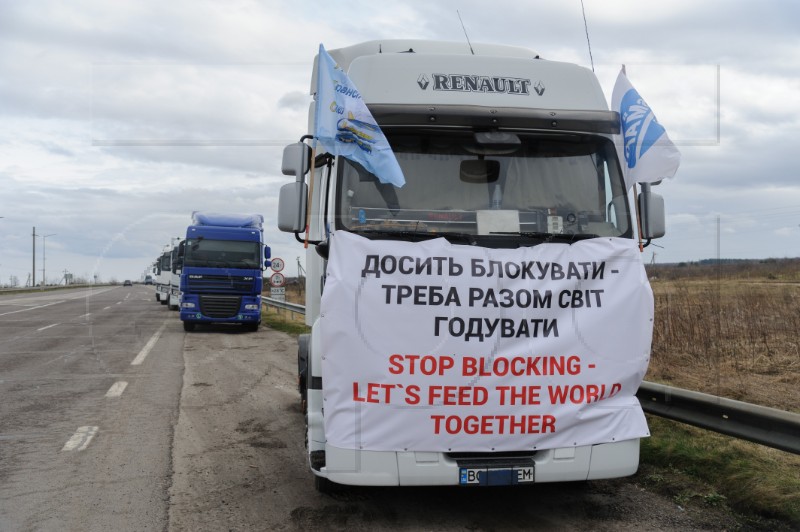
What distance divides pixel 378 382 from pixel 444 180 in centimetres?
158

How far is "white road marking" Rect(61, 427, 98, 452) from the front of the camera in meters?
6.83

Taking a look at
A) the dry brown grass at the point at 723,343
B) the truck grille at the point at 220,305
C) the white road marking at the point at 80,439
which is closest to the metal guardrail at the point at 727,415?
the dry brown grass at the point at 723,343

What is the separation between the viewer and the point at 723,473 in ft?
18.5

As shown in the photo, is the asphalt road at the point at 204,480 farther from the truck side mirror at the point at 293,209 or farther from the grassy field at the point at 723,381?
the truck side mirror at the point at 293,209

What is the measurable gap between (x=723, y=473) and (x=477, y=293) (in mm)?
2790

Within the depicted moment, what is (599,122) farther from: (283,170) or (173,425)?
(173,425)

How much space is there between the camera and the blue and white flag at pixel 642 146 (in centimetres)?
512

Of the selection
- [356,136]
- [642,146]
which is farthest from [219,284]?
[642,146]

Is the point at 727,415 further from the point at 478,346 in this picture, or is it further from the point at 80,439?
the point at 80,439

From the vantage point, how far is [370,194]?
4945 millimetres

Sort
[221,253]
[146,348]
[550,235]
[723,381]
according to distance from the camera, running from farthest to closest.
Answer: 1. [221,253]
2. [146,348]
3. [723,381]
4. [550,235]

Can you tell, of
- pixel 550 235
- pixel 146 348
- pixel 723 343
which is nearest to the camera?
pixel 550 235

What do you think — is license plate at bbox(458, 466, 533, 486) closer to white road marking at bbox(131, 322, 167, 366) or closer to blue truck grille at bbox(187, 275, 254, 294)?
Result: white road marking at bbox(131, 322, 167, 366)

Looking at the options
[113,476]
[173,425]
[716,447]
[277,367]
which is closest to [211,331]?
[277,367]
